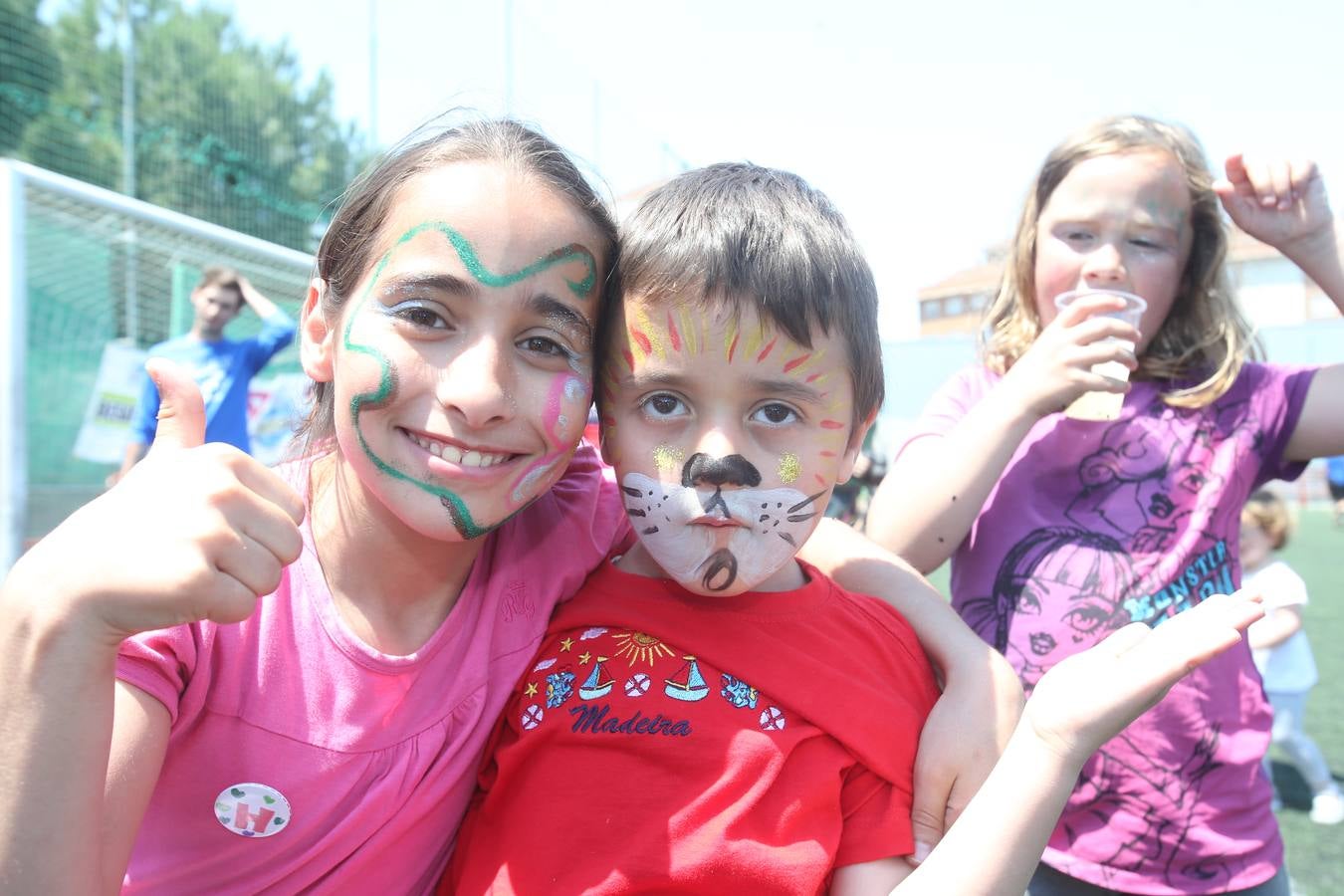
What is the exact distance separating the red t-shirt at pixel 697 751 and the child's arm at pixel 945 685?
3 cm

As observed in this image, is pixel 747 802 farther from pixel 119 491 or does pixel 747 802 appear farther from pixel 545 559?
pixel 119 491

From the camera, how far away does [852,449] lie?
5.03 ft

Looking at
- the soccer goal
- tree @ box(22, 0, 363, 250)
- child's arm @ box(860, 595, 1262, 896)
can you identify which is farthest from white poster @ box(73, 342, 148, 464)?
child's arm @ box(860, 595, 1262, 896)

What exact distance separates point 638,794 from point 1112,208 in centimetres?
141

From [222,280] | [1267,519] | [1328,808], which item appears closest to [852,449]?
[1328,808]

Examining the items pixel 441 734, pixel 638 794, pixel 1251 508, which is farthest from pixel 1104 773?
pixel 1251 508

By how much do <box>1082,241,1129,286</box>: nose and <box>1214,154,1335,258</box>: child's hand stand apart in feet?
0.79

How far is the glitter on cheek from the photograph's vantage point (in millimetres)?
1370

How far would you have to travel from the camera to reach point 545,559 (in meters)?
1.56

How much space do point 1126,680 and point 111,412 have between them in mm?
6880

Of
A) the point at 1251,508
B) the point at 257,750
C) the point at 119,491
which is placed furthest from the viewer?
the point at 1251,508

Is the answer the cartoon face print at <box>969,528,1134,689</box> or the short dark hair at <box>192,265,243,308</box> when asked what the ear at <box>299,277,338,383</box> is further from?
the short dark hair at <box>192,265,243,308</box>

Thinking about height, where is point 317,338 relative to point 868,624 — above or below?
above

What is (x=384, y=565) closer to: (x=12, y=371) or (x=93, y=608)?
(x=93, y=608)
